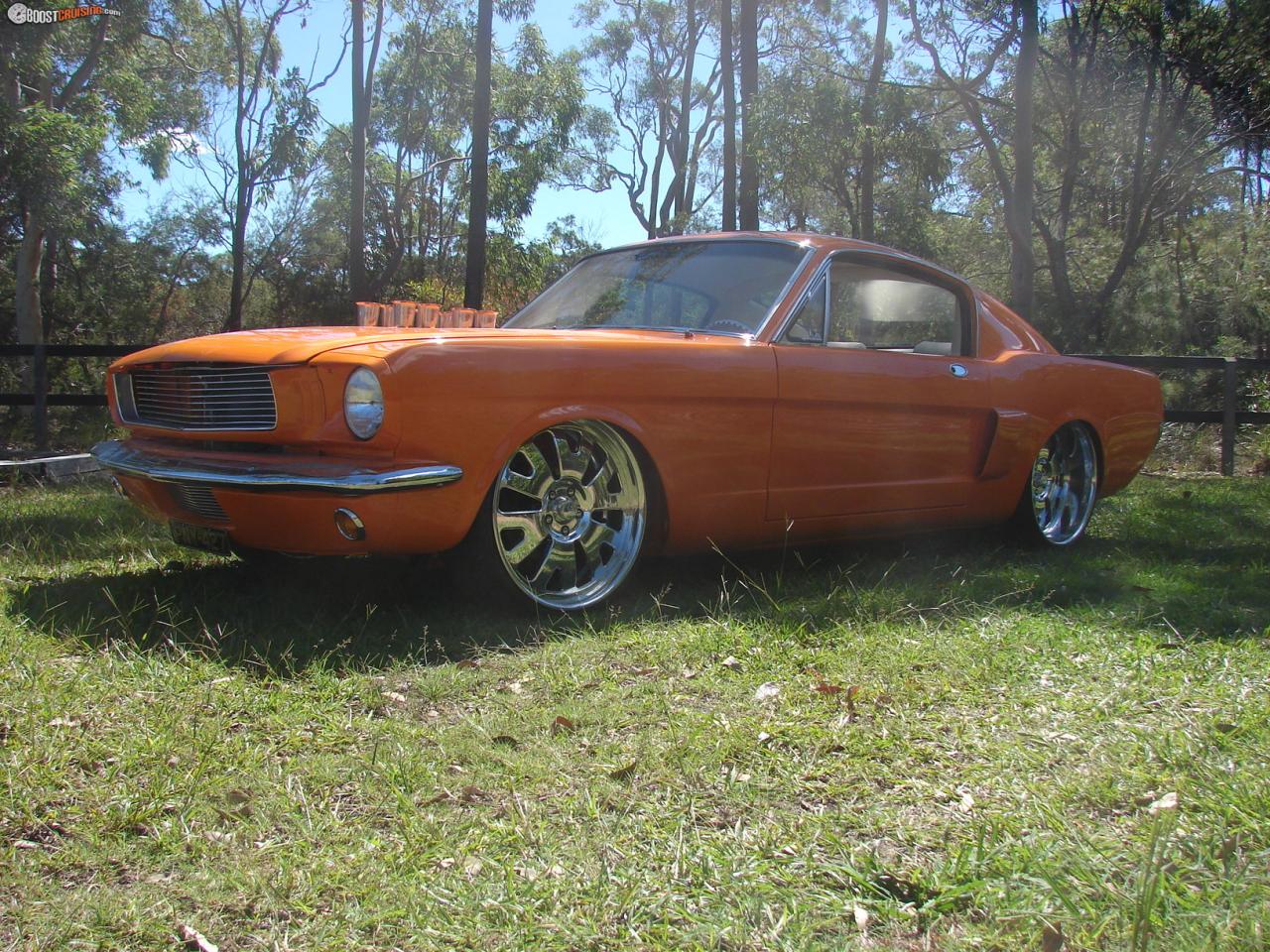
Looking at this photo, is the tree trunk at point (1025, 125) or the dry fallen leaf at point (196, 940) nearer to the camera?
the dry fallen leaf at point (196, 940)

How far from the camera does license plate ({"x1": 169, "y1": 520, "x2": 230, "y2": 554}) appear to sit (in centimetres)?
369

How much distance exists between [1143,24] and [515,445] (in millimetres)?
22388

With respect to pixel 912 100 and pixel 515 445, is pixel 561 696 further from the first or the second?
pixel 912 100

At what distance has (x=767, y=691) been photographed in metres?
3.05

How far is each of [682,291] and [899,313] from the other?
4.31ft

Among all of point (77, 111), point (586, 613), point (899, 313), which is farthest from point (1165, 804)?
point (77, 111)

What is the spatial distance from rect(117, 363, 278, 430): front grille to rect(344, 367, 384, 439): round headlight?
273 mm

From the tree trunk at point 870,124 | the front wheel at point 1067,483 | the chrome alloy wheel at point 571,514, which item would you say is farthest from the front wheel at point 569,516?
the tree trunk at point 870,124

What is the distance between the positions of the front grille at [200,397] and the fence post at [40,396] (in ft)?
22.8

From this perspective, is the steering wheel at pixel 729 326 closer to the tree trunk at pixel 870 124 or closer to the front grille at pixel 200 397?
the front grille at pixel 200 397

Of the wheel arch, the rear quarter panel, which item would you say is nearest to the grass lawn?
the wheel arch

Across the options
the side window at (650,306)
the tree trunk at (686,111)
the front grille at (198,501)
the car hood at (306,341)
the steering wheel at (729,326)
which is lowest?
the front grille at (198,501)

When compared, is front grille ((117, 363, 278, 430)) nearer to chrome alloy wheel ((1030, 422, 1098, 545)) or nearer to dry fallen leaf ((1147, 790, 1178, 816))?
dry fallen leaf ((1147, 790, 1178, 816))

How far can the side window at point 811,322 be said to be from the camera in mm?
4504
